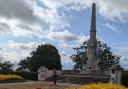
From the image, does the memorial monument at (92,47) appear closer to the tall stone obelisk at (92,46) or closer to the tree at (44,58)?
the tall stone obelisk at (92,46)

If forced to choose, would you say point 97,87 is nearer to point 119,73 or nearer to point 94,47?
point 119,73

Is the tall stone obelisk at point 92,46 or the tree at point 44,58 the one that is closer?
the tall stone obelisk at point 92,46

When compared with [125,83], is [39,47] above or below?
above

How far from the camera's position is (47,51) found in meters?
82.2

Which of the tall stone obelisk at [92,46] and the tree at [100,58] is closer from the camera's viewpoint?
the tall stone obelisk at [92,46]

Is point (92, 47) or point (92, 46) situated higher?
point (92, 46)

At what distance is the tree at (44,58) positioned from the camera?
78.6 meters

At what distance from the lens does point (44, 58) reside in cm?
7925

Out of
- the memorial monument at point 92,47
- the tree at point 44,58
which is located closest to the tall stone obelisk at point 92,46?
the memorial monument at point 92,47

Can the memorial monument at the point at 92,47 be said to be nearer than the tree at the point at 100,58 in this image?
Yes

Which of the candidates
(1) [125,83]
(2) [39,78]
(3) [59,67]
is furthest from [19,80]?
(3) [59,67]

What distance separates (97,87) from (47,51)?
219ft

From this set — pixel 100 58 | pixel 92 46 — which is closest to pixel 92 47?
pixel 92 46

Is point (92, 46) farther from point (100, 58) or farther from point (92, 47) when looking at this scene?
point (100, 58)
